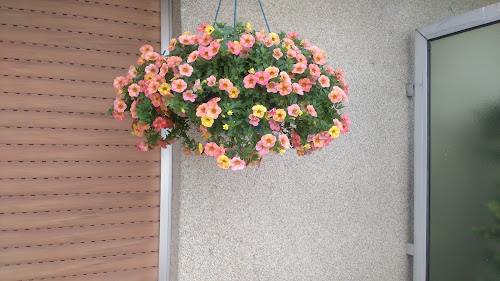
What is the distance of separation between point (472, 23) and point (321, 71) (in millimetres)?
1236

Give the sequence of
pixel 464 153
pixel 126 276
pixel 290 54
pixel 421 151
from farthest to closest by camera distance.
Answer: pixel 421 151
pixel 464 153
pixel 126 276
pixel 290 54

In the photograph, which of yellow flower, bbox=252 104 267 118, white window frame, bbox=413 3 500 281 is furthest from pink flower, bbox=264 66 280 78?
white window frame, bbox=413 3 500 281

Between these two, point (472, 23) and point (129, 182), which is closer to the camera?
point (129, 182)

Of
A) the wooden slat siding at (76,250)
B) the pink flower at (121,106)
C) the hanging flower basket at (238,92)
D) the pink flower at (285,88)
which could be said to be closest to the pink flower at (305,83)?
the hanging flower basket at (238,92)

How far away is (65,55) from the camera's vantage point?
2.20 m

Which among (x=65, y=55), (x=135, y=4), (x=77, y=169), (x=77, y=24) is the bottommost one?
(x=77, y=169)

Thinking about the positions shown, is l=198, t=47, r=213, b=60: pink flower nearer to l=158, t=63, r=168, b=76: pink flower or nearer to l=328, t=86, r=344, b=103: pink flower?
l=158, t=63, r=168, b=76: pink flower

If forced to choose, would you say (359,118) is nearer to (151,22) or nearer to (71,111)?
(151,22)

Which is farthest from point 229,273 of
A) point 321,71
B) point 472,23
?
point 472,23

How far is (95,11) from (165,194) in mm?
972

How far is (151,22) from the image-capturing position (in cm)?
239

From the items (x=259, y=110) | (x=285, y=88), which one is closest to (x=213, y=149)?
(x=259, y=110)

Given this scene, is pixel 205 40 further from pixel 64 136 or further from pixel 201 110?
pixel 64 136

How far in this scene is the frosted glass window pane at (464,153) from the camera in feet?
8.16
